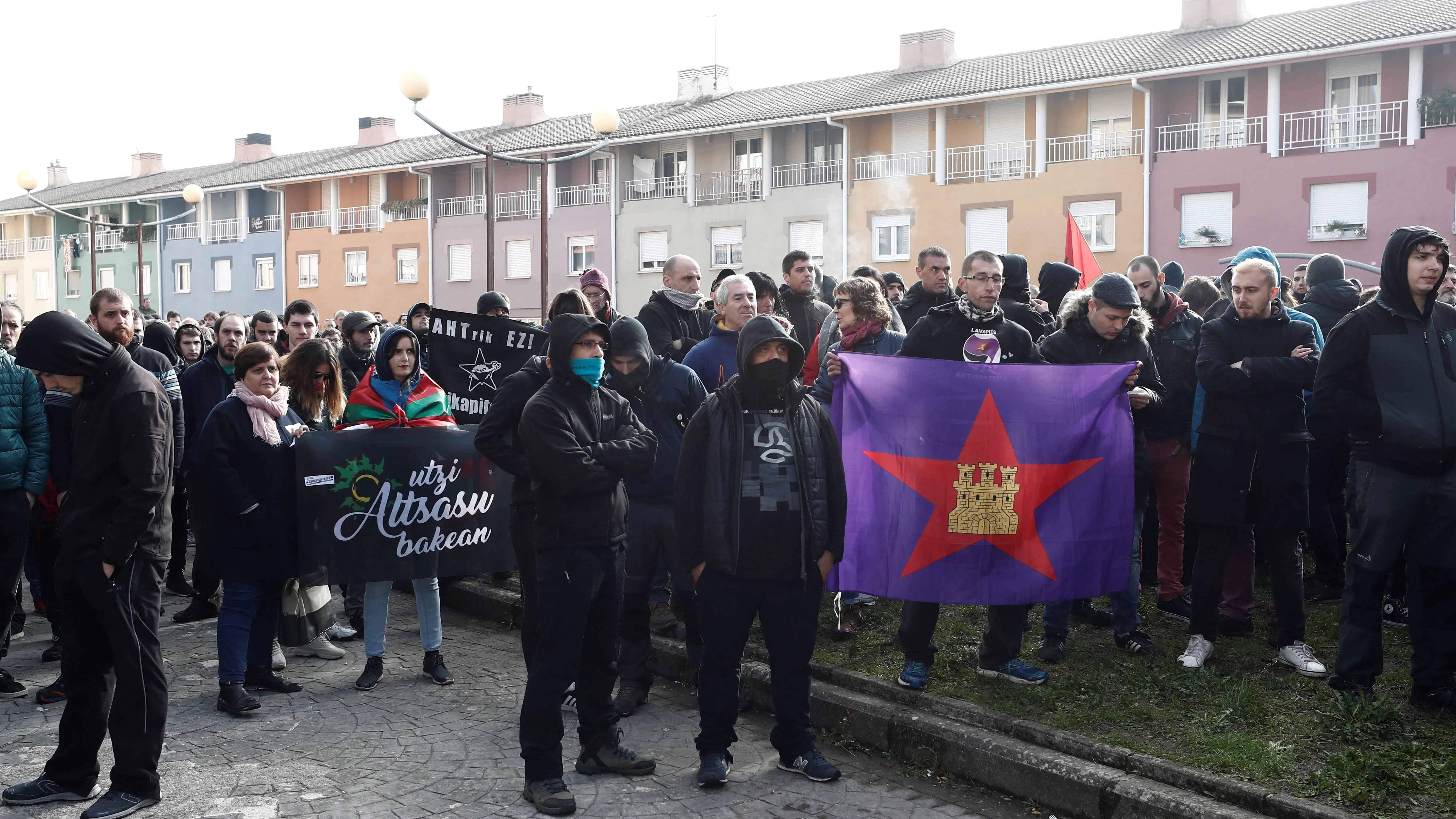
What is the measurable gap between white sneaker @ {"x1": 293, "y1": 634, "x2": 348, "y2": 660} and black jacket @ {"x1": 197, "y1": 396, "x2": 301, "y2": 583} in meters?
0.91

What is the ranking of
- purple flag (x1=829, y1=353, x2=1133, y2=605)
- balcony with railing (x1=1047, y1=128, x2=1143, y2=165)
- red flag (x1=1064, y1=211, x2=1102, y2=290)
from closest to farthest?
purple flag (x1=829, y1=353, x2=1133, y2=605) < red flag (x1=1064, y1=211, x2=1102, y2=290) < balcony with railing (x1=1047, y1=128, x2=1143, y2=165)

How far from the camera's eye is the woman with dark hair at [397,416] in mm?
6871

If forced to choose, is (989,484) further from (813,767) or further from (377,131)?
(377,131)

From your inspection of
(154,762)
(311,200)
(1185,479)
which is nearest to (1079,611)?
(1185,479)

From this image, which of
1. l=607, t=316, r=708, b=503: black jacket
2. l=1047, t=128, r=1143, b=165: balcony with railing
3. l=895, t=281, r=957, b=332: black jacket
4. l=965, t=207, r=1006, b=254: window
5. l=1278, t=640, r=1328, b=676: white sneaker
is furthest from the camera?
l=965, t=207, r=1006, b=254: window

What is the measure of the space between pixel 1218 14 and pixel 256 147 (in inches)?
1835

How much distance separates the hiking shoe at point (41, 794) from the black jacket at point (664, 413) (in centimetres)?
282

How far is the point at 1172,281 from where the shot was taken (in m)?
10.0

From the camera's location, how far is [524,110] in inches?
2026

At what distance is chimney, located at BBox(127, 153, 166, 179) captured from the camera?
219ft

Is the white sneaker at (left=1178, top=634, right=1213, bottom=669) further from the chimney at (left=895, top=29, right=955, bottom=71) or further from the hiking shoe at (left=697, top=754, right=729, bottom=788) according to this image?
the chimney at (left=895, top=29, right=955, bottom=71)

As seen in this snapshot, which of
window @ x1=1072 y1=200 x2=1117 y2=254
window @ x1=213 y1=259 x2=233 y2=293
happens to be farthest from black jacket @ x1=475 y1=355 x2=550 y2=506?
window @ x1=213 y1=259 x2=233 y2=293

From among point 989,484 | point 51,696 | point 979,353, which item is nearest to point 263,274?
point 51,696

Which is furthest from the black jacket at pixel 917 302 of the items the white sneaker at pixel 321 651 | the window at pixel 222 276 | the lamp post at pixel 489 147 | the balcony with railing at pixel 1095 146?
the window at pixel 222 276
